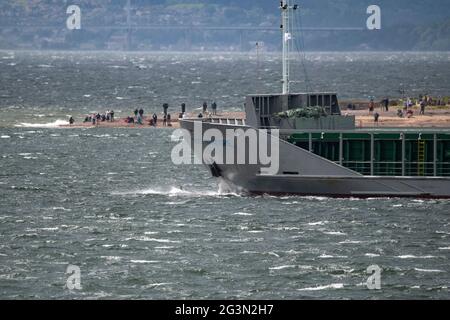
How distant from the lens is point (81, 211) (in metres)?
76.9

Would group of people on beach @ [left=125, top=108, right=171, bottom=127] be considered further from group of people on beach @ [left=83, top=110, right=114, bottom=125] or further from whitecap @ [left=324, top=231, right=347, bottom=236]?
whitecap @ [left=324, top=231, right=347, bottom=236]

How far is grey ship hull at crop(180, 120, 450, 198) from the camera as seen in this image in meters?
77.6

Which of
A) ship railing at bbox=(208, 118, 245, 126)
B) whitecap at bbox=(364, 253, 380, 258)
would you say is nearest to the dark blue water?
whitecap at bbox=(364, 253, 380, 258)

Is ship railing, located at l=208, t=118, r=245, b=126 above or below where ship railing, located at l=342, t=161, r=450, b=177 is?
above

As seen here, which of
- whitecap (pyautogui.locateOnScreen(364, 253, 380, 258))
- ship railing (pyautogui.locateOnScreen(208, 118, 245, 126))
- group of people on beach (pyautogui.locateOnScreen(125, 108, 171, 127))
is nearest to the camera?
whitecap (pyautogui.locateOnScreen(364, 253, 380, 258))

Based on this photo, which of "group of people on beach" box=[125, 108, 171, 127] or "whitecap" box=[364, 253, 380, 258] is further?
"group of people on beach" box=[125, 108, 171, 127]

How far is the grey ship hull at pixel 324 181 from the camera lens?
7762 cm

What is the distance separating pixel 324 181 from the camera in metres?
78.3

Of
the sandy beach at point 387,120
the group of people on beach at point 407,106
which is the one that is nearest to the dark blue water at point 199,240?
the sandy beach at point 387,120

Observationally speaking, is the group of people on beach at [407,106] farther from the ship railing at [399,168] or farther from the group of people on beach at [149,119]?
the ship railing at [399,168]

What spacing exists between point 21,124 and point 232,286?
84211 mm

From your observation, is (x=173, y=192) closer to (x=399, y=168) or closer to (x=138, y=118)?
(x=399, y=168)
